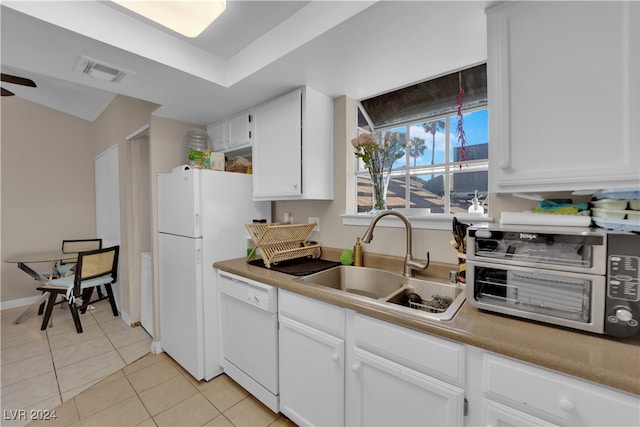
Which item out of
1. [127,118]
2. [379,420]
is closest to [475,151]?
[379,420]

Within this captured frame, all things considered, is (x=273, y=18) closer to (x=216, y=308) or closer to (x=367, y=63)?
(x=367, y=63)

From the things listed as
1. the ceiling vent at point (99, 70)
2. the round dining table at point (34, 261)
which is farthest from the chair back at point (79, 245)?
the ceiling vent at point (99, 70)

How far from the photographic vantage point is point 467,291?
3.36 ft

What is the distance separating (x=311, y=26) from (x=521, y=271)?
4.60 ft

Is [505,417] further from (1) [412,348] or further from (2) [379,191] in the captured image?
(2) [379,191]

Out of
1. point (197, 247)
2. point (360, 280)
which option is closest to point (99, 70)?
point (197, 247)

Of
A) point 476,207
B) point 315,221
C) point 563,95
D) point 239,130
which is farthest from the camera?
point 239,130

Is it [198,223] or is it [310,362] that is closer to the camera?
[310,362]

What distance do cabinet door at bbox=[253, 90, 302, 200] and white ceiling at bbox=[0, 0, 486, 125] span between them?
0.12 m

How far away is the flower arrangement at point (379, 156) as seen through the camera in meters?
1.72

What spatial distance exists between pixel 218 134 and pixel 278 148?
34.1 inches

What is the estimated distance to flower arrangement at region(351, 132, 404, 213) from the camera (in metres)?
1.72

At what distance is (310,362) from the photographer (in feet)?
4.42

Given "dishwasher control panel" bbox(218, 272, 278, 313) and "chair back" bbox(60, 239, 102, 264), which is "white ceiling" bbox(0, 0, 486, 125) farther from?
"chair back" bbox(60, 239, 102, 264)
